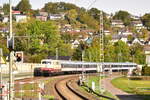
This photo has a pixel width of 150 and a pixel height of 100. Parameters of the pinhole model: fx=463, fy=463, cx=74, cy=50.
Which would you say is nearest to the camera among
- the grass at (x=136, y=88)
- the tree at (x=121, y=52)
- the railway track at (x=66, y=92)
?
the railway track at (x=66, y=92)

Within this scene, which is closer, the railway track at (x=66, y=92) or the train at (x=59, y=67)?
the railway track at (x=66, y=92)

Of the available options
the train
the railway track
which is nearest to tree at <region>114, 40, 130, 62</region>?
the train

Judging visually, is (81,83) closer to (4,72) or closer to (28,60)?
(4,72)

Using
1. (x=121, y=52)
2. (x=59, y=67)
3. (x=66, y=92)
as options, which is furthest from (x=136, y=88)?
(x=121, y=52)

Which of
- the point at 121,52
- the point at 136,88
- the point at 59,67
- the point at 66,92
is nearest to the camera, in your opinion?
the point at 66,92

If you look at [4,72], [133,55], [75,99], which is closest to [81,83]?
[4,72]

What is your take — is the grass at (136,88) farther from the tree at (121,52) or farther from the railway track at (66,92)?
the tree at (121,52)

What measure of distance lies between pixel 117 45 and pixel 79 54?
17764 mm

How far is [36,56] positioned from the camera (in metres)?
96.0

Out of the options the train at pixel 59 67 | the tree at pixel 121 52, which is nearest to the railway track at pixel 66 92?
the train at pixel 59 67

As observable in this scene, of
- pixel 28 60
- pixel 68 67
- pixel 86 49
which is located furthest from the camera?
pixel 86 49

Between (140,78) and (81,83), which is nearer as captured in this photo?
(81,83)

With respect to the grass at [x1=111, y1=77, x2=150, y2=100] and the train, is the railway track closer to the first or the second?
the grass at [x1=111, y1=77, x2=150, y2=100]

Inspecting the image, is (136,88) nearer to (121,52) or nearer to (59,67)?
(59,67)
